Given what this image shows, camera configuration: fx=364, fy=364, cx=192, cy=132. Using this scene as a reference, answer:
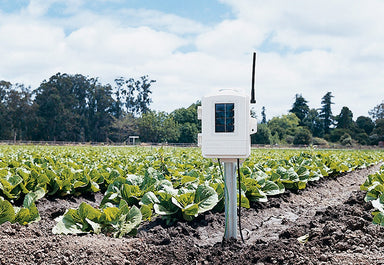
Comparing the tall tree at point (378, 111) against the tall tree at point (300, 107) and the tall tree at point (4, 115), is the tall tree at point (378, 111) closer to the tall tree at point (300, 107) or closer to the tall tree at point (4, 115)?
the tall tree at point (300, 107)

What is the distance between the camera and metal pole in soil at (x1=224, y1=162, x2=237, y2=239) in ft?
10.7

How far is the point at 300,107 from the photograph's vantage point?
106m

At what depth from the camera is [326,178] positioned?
9945 millimetres

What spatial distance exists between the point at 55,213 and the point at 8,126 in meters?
74.6

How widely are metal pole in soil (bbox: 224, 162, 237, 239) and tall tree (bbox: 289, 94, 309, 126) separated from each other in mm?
106480

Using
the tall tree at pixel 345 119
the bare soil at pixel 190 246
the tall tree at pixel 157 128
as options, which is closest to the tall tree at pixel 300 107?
the tall tree at pixel 345 119

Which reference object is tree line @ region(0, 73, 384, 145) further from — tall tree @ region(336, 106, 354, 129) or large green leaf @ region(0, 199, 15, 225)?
large green leaf @ region(0, 199, 15, 225)

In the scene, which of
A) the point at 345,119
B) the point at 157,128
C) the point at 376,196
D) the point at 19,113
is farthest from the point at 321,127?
the point at 376,196

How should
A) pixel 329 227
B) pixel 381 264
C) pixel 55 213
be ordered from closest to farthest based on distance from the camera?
pixel 381 264 < pixel 329 227 < pixel 55 213

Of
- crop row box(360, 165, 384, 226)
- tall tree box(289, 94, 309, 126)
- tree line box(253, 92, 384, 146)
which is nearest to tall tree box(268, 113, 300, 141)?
tree line box(253, 92, 384, 146)

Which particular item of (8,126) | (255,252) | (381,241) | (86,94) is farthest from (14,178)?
(86,94)

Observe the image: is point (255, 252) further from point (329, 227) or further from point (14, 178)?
point (14, 178)

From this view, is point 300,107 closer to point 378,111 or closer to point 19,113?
point 378,111

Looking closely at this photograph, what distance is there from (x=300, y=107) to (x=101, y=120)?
192 feet
